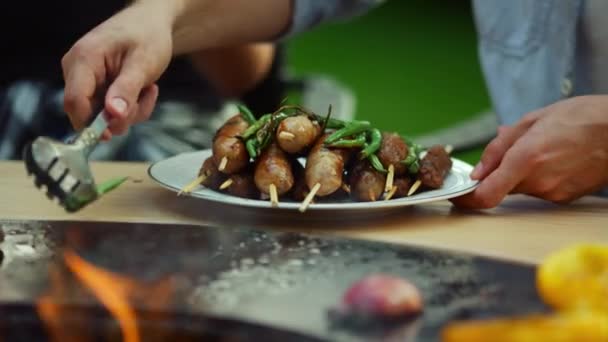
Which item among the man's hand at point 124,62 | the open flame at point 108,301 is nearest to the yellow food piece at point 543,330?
the open flame at point 108,301

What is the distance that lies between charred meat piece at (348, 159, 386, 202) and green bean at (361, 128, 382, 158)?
0.02 m

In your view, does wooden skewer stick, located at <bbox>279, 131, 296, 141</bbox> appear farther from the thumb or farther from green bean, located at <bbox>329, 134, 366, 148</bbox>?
the thumb

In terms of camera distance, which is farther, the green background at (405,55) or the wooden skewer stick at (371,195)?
the green background at (405,55)

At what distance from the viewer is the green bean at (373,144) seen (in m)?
1.31

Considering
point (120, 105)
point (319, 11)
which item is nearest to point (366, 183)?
point (120, 105)

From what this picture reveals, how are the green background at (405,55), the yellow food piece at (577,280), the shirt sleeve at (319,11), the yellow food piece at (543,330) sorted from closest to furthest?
the yellow food piece at (543,330) < the yellow food piece at (577,280) < the shirt sleeve at (319,11) < the green background at (405,55)

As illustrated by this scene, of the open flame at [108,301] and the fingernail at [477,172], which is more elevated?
the open flame at [108,301]

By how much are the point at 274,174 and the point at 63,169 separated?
1.02ft

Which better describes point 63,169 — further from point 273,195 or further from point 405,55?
point 405,55

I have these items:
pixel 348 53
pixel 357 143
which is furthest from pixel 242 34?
pixel 348 53

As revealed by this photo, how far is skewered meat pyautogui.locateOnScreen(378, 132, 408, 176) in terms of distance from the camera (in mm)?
1325

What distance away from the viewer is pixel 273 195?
1221 mm

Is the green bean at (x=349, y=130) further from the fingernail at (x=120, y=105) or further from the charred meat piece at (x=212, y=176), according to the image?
the fingernail at (x=120, y=105)

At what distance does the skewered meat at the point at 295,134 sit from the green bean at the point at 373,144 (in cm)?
8
